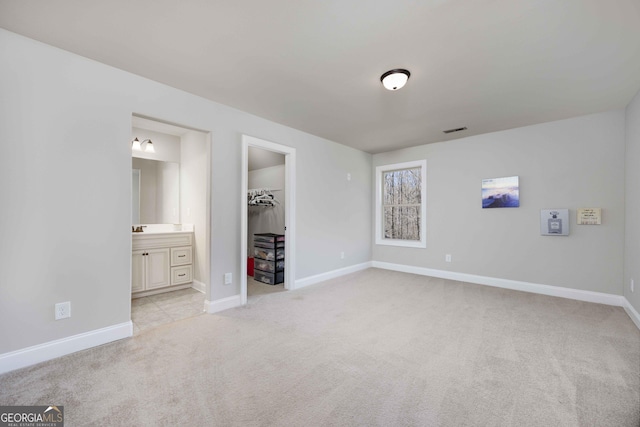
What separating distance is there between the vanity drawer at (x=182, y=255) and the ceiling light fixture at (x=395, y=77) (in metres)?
3.59

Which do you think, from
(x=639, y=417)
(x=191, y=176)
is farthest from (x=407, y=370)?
(x=191, y=176)

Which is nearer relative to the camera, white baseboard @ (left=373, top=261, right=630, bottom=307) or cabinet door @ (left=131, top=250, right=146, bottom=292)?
white baseboard @ (left=373, top=261, right=630, bottom=307)

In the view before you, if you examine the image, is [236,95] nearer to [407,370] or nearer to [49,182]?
[49,182]

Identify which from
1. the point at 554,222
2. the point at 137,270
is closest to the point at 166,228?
the point at 137,270

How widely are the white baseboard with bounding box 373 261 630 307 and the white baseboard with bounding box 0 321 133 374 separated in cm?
449

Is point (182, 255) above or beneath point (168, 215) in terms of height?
beneath

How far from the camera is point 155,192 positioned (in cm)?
414

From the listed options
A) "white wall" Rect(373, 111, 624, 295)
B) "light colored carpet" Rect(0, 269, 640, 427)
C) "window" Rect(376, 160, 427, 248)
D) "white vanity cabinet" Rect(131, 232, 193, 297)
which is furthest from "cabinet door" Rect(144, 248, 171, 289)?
"white wall" Rect(373, 111, 624, 295)

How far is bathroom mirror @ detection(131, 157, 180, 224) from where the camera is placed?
396 centimetres

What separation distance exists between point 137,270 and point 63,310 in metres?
1.45

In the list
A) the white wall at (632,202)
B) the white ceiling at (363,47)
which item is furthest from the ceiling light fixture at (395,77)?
the white wall at (632,202)

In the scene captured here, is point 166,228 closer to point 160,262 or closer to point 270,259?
point 160,262

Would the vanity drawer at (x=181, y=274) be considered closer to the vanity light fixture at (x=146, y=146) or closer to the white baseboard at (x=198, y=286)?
the white baseboard at (x=198, y=286)

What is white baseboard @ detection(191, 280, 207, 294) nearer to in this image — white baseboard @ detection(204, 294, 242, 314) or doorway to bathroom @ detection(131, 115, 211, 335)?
doorway to bathroom @ detection(131, 115, 211, 335)
